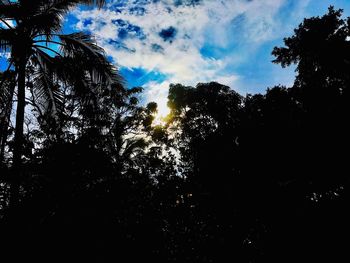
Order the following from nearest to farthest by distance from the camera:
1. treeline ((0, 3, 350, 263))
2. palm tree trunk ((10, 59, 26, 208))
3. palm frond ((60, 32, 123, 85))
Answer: palm tree trunk ((10, 59, 26, 208)) < treeline ((0, 3, 350, 263)) < palm frond ((60, 32, 123, 85))

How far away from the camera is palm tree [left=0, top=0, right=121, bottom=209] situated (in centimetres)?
608

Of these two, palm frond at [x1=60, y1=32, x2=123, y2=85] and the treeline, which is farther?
palm frond at [x1=60, y1=32, x2=123, y2=85]

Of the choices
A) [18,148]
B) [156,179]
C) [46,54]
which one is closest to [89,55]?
[46,54]

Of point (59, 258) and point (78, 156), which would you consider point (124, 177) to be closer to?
point (78, 156)

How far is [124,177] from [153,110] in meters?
5.90

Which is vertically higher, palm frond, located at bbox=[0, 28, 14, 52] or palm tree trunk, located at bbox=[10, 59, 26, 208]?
palm frond, located at bbox=[0, 28, 14, 52]

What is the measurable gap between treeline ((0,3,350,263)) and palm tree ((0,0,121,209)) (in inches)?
1.3

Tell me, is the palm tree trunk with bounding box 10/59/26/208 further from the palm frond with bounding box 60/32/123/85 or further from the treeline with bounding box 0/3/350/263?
the palm frond with bounding box 60/32/123/85

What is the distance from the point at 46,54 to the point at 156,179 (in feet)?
19.7

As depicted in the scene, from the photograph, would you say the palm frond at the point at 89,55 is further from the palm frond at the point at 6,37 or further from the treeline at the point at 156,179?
the palm frond at the point at 6,37

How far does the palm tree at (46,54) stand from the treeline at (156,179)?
3 cm

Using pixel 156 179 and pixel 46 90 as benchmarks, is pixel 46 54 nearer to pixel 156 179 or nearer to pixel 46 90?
pixel 46 90

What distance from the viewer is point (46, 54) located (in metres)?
7.14

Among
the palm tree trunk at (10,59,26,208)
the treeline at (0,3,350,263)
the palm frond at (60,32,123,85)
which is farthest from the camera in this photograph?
the palm frond at (60,32,123,85)
